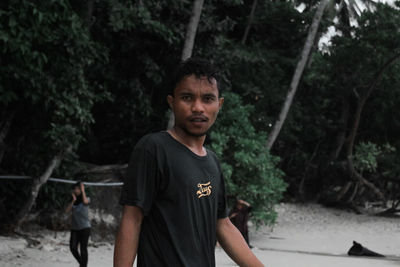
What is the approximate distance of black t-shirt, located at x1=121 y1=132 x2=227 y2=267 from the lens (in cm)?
192

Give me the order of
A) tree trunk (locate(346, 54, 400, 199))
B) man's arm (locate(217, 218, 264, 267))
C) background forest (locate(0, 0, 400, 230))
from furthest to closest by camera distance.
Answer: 1. tree trunk (locate(346, 54, 400, 199))
2. background forest (locate(0, 0, 400, 230))
3. man's arm (locate(217, 218, 264, 267))

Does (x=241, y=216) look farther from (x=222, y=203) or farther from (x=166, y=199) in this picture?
(x=166, y=199)

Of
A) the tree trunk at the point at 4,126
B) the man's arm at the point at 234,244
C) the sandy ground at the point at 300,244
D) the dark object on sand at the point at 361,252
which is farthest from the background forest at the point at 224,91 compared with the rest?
the dark object on sand at the point at 361,252

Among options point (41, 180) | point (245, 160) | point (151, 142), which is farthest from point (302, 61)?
point (151, 142)

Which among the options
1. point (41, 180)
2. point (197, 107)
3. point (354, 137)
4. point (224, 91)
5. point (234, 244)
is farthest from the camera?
point (354, 137)

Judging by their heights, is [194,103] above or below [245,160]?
above

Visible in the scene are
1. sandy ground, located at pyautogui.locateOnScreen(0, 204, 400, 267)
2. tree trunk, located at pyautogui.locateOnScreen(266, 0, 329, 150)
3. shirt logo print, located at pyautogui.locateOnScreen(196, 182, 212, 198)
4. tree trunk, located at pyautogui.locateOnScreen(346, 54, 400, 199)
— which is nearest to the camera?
shirt logo print, located at pyautogui.locateOnScreen(196, 182, 212, 198)

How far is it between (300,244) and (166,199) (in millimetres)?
13754

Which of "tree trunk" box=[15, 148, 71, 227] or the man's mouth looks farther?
"tree trunk" box=[15, 148, 71, 227]

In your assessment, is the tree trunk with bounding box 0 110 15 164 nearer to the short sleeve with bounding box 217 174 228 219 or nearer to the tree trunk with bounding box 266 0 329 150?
the tree trunk with bounding box 266 0 329 150

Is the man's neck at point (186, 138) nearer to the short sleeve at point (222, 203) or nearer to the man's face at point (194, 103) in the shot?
the man's face at point (194, 103)

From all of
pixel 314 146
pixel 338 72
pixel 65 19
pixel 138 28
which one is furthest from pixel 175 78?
pixel 314 146

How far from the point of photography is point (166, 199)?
1.96m

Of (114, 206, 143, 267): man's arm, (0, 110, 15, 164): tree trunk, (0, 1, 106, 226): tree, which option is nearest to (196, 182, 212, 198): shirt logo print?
(114, 206, 143, 267): man's arm
